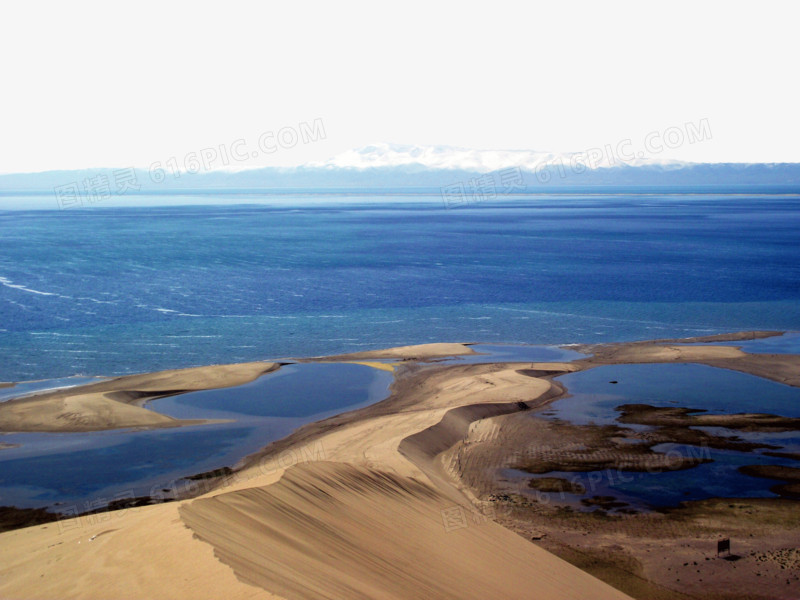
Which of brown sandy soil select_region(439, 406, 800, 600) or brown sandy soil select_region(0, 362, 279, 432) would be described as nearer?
brown sandy soil select_region(439, 406, 800, 600)

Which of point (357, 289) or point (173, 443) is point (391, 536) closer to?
point (173, 443)

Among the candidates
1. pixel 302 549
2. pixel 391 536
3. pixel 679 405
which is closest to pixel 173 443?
pixel 391 536

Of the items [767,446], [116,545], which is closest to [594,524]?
[767,446]

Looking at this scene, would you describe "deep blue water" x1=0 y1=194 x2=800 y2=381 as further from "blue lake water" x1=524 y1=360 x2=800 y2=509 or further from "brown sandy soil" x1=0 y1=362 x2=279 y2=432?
"blue lake water" x1=524 y1=360 x2=800 y2=509

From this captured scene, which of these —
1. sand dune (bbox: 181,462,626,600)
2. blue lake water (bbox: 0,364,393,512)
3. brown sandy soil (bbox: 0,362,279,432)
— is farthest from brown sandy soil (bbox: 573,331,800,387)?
sand dune (bbox: 181,462,626,600)

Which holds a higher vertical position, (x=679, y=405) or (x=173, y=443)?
(x=173, y=443)

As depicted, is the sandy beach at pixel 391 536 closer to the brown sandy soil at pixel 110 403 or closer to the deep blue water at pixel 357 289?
the brown sandy soil at pixel 110 403

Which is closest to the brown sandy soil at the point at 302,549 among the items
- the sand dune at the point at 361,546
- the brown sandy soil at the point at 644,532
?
the sand dune at the point at 361,546
